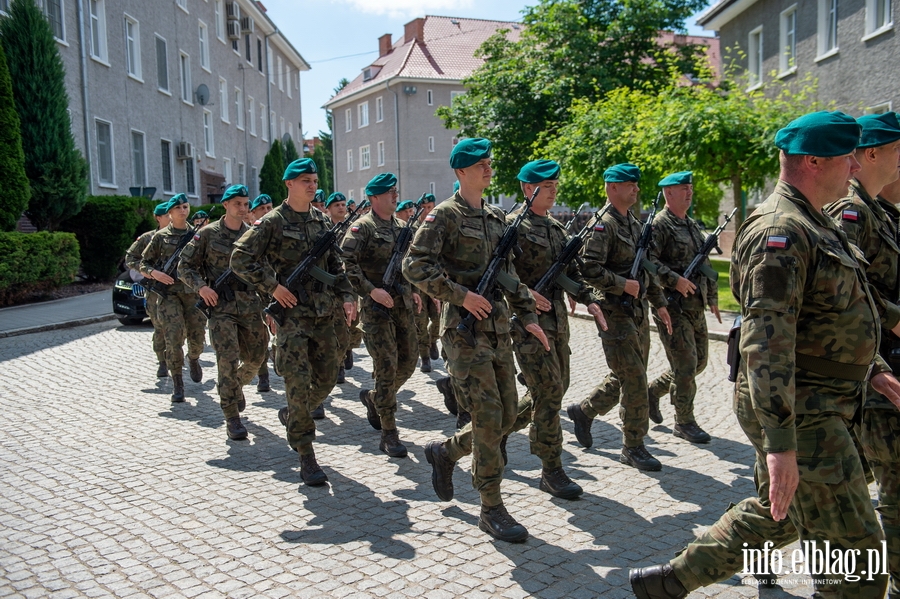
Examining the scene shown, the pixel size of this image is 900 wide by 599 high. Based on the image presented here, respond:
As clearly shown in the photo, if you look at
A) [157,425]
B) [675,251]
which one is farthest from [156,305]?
[675,251]

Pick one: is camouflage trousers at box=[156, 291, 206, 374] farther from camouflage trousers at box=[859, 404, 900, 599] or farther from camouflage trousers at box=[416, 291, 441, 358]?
camouflage trousers at box=[859, 404, 900, 599]

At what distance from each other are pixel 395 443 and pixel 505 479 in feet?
3.71

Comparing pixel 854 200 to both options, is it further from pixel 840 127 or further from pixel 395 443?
pixel 395 443

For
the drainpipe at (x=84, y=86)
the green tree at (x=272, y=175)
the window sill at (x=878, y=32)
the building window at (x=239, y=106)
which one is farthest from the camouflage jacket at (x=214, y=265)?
the building window at (x=239, y=106)

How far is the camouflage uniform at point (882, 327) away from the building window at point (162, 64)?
27.4 meters

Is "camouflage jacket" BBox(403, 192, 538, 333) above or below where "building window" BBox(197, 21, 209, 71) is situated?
below

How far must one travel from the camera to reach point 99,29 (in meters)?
23.1

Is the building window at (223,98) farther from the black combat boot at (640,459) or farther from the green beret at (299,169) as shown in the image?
the black combat boot at (640,459)

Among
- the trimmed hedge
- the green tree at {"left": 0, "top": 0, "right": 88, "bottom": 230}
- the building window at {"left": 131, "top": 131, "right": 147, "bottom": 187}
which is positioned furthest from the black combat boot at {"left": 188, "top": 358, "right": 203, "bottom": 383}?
the building window at {"left": 131, "top": 131, "right": 147, "bottom": 187}

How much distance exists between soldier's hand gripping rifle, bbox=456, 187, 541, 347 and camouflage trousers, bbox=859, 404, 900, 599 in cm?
209

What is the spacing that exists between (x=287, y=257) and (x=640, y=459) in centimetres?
315

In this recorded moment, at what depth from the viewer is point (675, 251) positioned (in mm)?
6559

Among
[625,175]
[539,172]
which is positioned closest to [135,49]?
[539,172]

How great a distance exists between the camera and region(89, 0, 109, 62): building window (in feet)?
75.3
